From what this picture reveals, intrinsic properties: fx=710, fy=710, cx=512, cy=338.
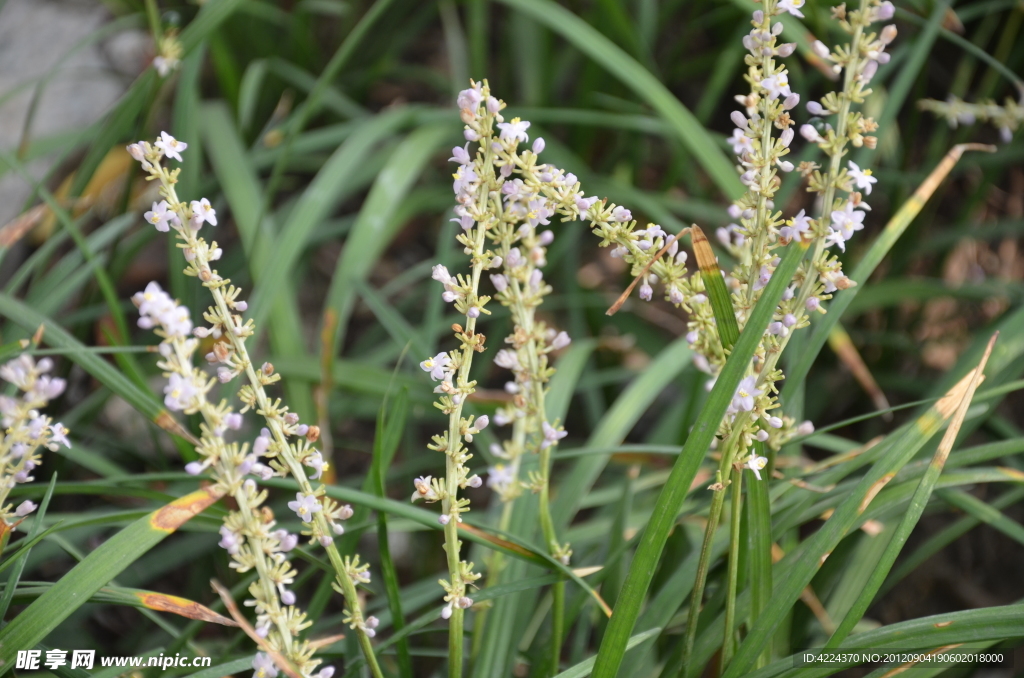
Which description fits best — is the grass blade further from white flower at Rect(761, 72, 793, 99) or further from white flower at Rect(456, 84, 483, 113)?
white flower at Rect(456, 84, 483, 113)

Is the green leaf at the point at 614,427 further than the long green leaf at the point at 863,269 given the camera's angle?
Yes

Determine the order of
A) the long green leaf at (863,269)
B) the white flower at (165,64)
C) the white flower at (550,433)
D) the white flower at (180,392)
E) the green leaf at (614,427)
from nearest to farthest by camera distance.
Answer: the white flower at (180,392), the white flower at (550,433), the long green leaf at (863,269), the green leaf at (614,427), the white flower at (165,64)

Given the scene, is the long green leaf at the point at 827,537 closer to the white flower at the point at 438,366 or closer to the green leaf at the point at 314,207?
the white flower at the point at 438,366

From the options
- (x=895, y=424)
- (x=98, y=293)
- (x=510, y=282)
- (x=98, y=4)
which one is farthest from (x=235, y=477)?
(x=98, y=4)

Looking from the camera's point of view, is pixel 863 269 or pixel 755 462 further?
pixel 863 269

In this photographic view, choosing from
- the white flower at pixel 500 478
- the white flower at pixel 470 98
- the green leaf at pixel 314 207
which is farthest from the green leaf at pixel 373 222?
the white flower at pixel 470 98

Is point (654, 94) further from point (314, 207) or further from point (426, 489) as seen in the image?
point (426, 489)

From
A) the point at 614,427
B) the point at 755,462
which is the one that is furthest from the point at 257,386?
the point at 614,427
